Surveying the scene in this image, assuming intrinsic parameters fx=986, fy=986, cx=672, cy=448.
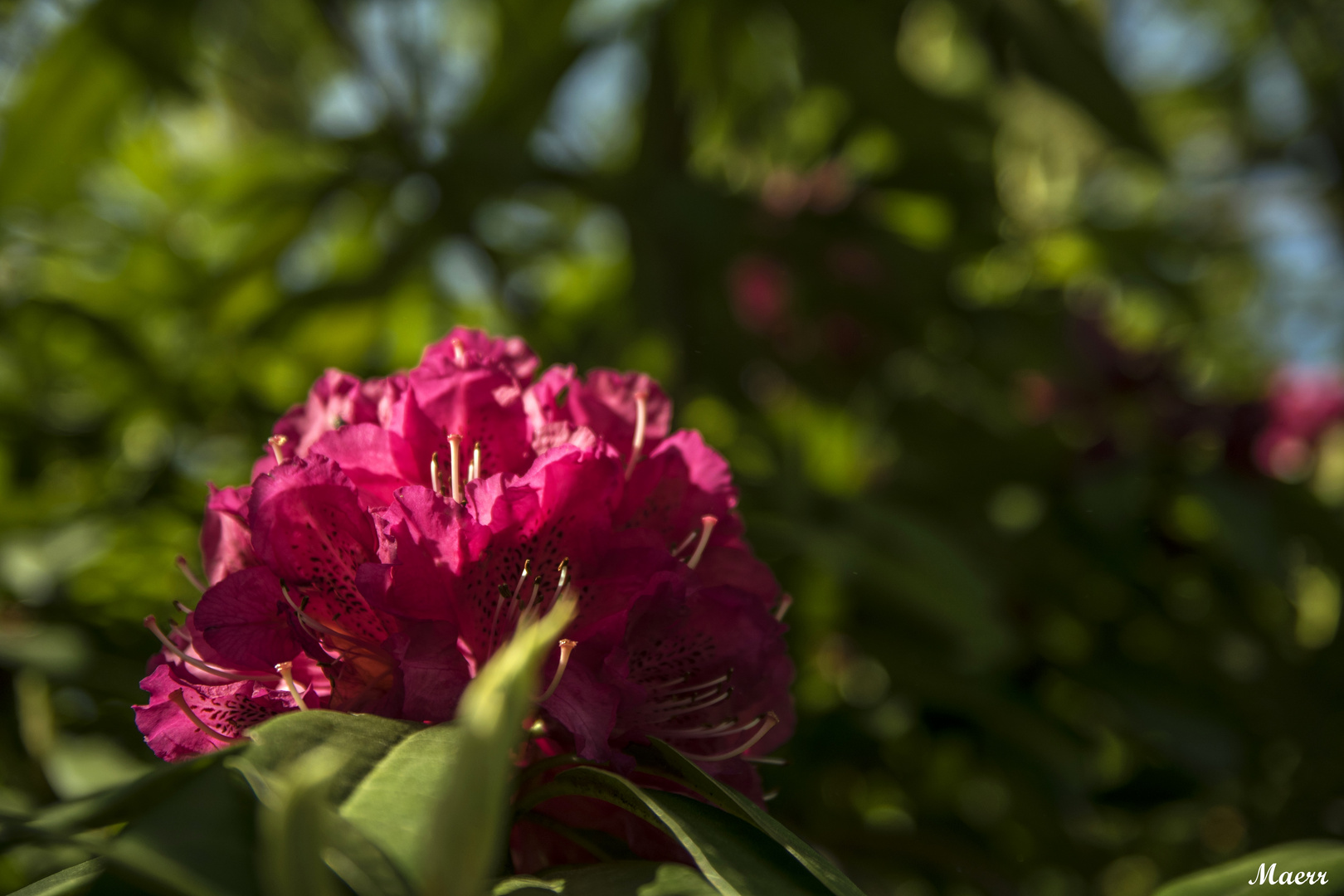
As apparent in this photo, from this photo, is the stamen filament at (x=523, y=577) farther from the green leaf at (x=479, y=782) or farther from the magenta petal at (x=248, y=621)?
the green leaf at (x=479, y=782)

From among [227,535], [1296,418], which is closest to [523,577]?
[227,535]

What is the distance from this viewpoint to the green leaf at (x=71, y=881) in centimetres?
50

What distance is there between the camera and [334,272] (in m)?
2.08

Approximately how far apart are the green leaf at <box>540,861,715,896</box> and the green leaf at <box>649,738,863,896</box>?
0.04m

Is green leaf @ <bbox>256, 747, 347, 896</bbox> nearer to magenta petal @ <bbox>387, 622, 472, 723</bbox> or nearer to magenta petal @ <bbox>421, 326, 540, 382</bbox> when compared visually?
magenta petal @ <bbox>387, 622, 472, 723</bbox>

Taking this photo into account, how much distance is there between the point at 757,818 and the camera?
53 centimetres

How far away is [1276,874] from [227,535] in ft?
2.67

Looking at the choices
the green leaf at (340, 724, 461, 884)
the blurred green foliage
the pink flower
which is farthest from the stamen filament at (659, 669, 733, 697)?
the pink flower

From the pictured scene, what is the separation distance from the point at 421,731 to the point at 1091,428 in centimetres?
188

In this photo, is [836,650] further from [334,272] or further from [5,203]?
[5,203]

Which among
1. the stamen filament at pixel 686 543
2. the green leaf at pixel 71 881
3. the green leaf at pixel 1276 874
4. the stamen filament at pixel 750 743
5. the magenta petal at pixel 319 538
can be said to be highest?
the magenta petal at pixel 319 538

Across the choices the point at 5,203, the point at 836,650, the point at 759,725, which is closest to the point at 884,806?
the point at 836,650

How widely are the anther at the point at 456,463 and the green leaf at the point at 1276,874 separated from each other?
612 mm

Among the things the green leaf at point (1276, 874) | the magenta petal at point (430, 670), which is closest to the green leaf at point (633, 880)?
the magenta petal at point (430, 670)
